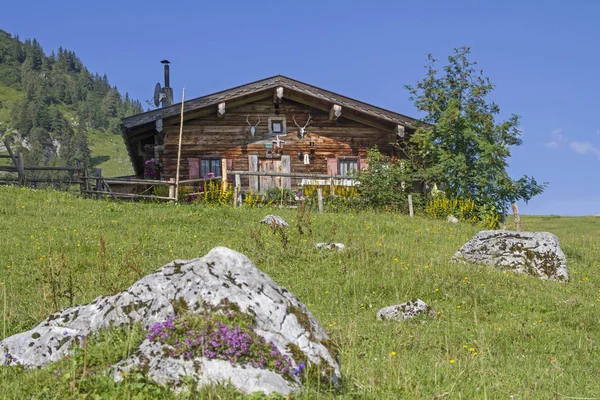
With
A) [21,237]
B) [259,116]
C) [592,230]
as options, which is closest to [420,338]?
[21,237]

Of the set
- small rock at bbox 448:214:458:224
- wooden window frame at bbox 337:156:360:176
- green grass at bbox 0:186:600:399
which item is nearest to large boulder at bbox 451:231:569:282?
green grass at bbox 0:186:600:399

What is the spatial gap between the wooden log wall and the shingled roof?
84cm

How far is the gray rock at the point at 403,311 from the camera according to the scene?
827 centimetres

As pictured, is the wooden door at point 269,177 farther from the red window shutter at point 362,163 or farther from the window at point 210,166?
the red window shutter at point 362,163

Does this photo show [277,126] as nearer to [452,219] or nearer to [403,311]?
[452,219]

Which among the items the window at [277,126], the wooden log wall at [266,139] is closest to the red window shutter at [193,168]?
the wooden log wall at [266,139]

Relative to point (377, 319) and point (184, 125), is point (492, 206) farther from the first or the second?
point (377, 319)

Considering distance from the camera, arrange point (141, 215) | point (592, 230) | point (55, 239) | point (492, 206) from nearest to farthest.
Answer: point (55, 239) → point (141, 215) → point (492, 206) → point (592, 230)

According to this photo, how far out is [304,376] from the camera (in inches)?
169

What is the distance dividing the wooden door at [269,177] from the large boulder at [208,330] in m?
20.4

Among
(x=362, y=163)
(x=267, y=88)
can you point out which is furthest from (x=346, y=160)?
(x=267, y=88)

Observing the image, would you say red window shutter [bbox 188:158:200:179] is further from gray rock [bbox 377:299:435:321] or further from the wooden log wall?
gray rock [bbox 377:299:435:321]

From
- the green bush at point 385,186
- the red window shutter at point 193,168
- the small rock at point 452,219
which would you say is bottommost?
the small rock at point 452,219

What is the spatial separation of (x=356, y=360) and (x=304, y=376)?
5.03 feet
